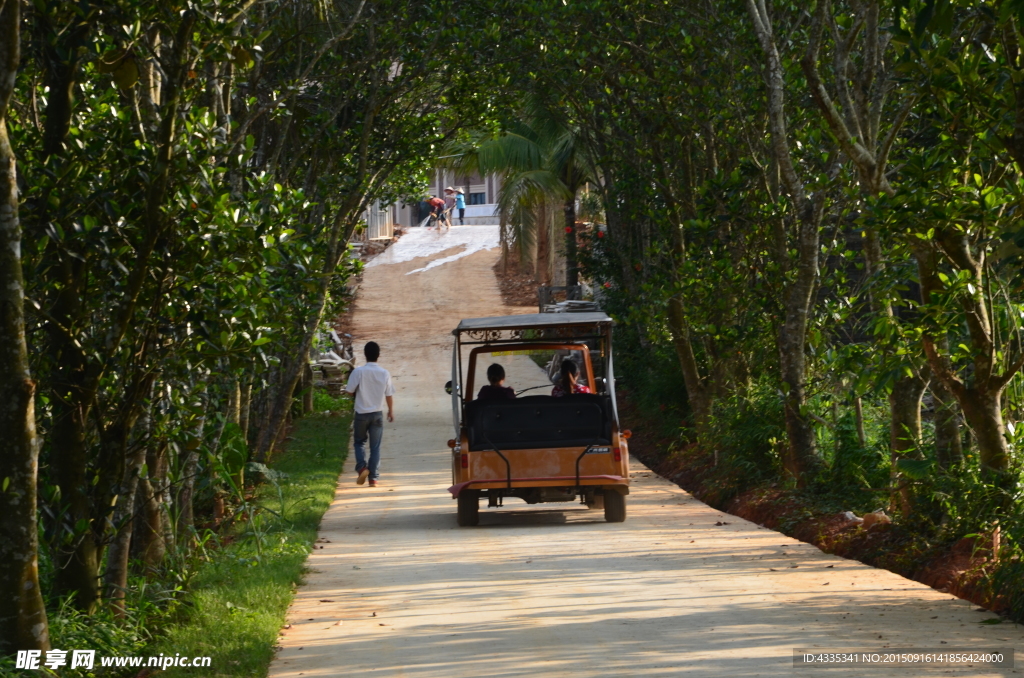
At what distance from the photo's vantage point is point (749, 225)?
47.3ft

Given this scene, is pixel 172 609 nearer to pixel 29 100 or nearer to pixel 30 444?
pixel 30 444

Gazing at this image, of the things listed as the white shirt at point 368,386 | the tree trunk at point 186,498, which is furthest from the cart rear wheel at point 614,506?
the tree trunk at point 186,498

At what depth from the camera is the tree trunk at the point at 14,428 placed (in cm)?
604

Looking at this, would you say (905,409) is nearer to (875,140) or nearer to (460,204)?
(875,140)

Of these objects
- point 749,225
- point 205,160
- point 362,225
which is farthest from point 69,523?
point 362,225

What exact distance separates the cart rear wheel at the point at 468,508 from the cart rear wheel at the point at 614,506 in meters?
1.34

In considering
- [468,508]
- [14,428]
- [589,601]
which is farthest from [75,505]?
[468,508]

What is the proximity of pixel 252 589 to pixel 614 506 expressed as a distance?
489cm

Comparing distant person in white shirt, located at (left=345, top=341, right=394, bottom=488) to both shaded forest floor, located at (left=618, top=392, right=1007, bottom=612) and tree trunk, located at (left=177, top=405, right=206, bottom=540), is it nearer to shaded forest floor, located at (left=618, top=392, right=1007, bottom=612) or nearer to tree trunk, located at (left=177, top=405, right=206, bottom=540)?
tree trunk, located at (left=177, top=405, right=206, bottom=540)

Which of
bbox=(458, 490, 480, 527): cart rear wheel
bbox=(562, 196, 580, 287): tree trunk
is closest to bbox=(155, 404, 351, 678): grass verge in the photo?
bbox=(458, 490, 480, 527): cart rear wheel

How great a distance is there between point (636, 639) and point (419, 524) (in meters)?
6.09

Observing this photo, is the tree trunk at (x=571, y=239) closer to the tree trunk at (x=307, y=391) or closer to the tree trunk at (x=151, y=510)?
the tree trunk at (x=307, y=391)

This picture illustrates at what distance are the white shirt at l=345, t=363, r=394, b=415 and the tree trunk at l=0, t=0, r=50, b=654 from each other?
893 cm

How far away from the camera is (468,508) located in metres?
12.5
